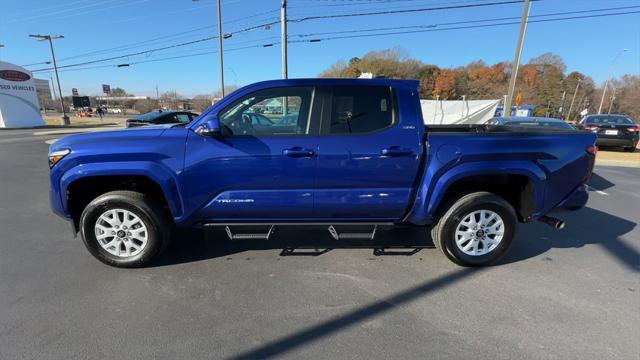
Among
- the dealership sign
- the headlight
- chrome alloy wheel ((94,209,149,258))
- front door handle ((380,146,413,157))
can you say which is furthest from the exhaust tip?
the dealership sign

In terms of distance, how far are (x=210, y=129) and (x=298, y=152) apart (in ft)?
2.74

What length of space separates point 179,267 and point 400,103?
284cm

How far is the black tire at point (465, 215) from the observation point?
3377mm

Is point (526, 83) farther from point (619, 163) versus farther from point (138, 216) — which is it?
point (138, 216)

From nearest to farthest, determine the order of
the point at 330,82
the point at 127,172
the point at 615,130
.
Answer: the point at 127,172
the point at 330,82
the point at 615,130

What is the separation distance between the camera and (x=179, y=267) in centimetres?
347

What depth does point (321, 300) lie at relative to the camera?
9.54 feet

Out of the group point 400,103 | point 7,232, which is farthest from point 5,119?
point 400,103

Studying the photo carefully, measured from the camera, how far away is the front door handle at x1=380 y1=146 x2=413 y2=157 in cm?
320

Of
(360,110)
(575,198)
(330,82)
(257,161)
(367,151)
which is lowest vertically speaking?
(575,198)

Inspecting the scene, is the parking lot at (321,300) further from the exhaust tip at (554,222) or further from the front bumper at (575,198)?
the front bumper at (575,198)

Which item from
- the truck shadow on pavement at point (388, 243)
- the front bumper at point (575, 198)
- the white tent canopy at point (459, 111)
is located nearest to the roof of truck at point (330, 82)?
the truck shadow on pavement at point (388, 243)

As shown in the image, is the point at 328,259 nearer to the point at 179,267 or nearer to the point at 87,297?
the point at 179,267

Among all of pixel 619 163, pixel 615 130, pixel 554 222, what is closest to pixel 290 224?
pixel 554 222
